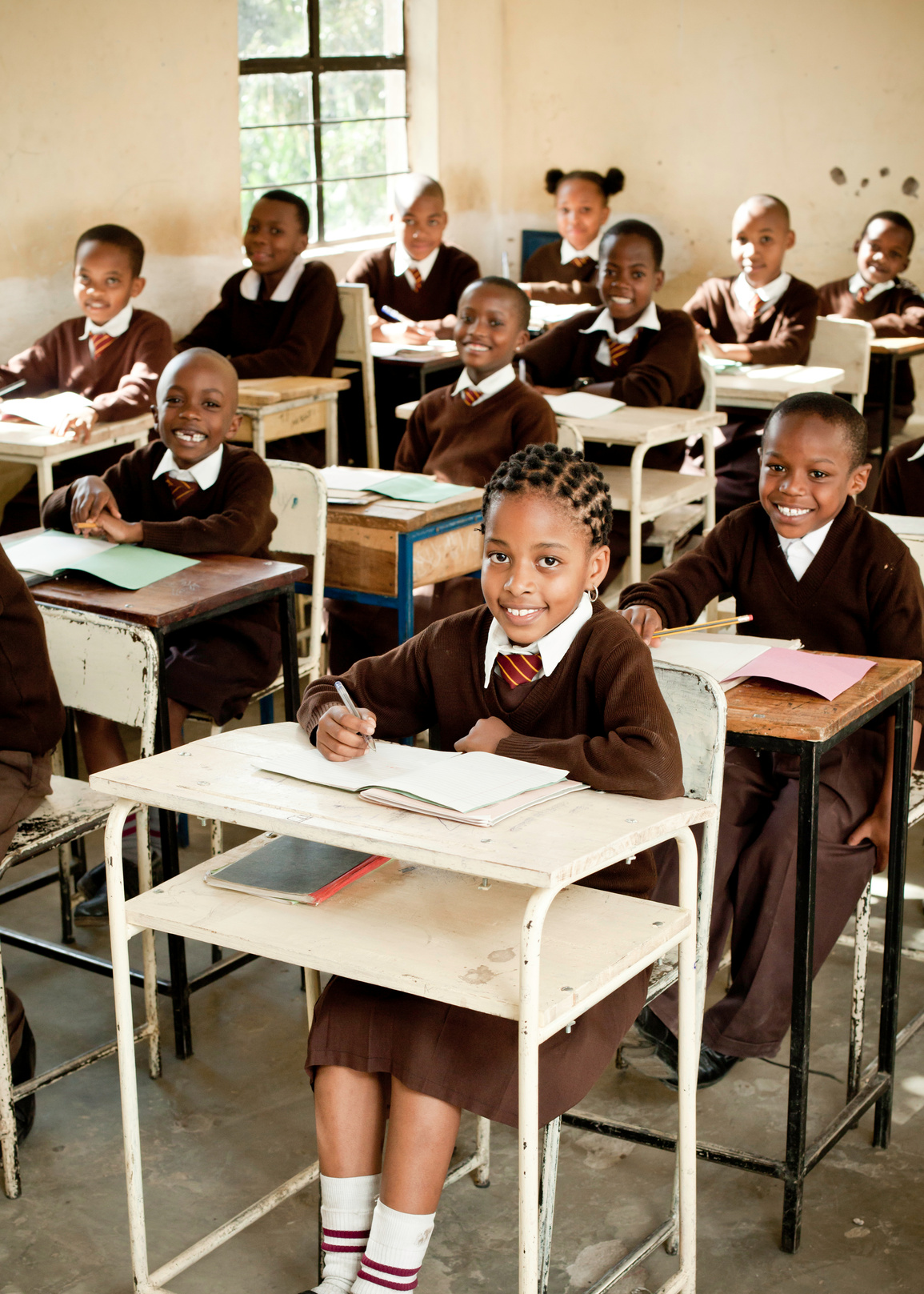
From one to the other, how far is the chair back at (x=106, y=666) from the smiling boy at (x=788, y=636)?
76cm

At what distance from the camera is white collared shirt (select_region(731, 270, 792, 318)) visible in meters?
5.23

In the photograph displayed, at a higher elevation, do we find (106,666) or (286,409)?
(286,409)

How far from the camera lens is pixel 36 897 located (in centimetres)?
296

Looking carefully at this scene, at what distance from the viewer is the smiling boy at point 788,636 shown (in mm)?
2086

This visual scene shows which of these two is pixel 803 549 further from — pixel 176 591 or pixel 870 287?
pixel 870 287

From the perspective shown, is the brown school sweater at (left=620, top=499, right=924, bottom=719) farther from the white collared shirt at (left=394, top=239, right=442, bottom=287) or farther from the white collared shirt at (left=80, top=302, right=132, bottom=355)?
the white collared shirt at (left=394, top=239, right=442, bottom=287)

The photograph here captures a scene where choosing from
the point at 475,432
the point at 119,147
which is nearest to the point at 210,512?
the point at 475,432

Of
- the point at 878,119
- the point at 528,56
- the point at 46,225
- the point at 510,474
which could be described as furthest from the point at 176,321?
the point at 510,474

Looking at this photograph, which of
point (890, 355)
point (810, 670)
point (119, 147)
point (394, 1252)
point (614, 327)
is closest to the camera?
point (394, 1252)

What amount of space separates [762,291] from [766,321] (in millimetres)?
150

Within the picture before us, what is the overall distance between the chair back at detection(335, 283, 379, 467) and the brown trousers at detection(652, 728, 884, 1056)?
3260 mm

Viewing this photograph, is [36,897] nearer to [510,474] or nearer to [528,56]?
[510,474]

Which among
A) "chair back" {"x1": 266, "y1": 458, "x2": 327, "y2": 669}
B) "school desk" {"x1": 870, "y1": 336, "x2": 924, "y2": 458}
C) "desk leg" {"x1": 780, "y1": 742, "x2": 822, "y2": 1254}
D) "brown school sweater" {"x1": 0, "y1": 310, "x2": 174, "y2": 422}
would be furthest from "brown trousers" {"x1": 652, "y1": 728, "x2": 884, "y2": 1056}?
"school desk" {"x1": 870, "y1": 336, "x2": 924, "y2": 458}

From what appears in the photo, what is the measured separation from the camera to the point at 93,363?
14.4 feet
